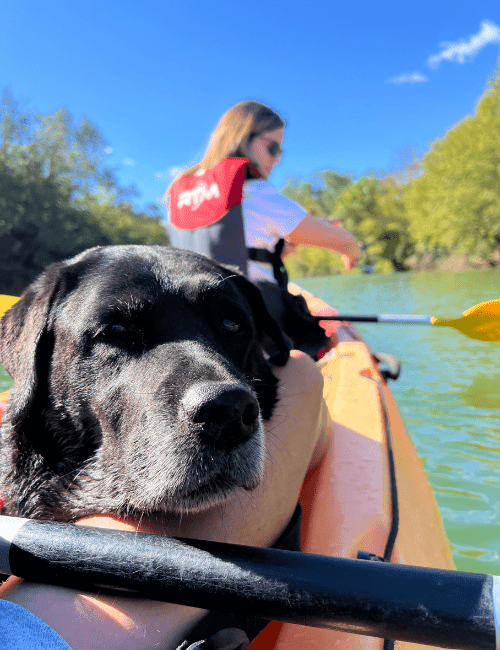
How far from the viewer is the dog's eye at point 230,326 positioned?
2.01m

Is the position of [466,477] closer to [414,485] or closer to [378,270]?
[414,485]

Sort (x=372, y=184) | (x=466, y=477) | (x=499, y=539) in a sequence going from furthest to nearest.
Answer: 1. (x=372, y=184)
2. (x=466, y=477)
3. (x=499, y=539)

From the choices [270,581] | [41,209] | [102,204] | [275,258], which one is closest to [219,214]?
[275,258]

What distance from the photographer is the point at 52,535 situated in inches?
47.6

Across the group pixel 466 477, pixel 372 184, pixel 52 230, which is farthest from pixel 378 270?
pixel 466 477

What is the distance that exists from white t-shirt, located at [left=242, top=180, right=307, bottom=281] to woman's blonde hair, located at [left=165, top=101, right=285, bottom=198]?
1.05 ft

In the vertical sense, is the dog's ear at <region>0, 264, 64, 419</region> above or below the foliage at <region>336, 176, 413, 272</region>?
below

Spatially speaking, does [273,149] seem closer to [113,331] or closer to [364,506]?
[113,331]

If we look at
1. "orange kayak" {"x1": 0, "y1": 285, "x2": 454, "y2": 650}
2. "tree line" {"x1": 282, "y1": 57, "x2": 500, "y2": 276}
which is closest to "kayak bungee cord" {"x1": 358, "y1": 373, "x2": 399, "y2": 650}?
"orange kayak" {"x1": 0, "y1": 285, "x2": 454, "y2": 650}

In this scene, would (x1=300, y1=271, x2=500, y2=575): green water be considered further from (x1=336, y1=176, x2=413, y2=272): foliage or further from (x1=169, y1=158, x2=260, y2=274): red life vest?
(x1=336, y1=176, x2=413, y2=272): foliage

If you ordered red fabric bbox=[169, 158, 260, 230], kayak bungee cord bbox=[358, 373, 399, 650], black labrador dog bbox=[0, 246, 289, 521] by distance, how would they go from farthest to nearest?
red fabric bbox=[169, 158, 260, 230] < kayak bungee cord bbox=[358, 373, 399, 650] < black labrador dog bbox=[0, 246, 289, 521]

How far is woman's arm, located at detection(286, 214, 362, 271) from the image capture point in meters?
4.38

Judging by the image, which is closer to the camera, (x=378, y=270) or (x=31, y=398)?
(x=31, y=398)

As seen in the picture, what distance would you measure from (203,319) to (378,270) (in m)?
59.1
